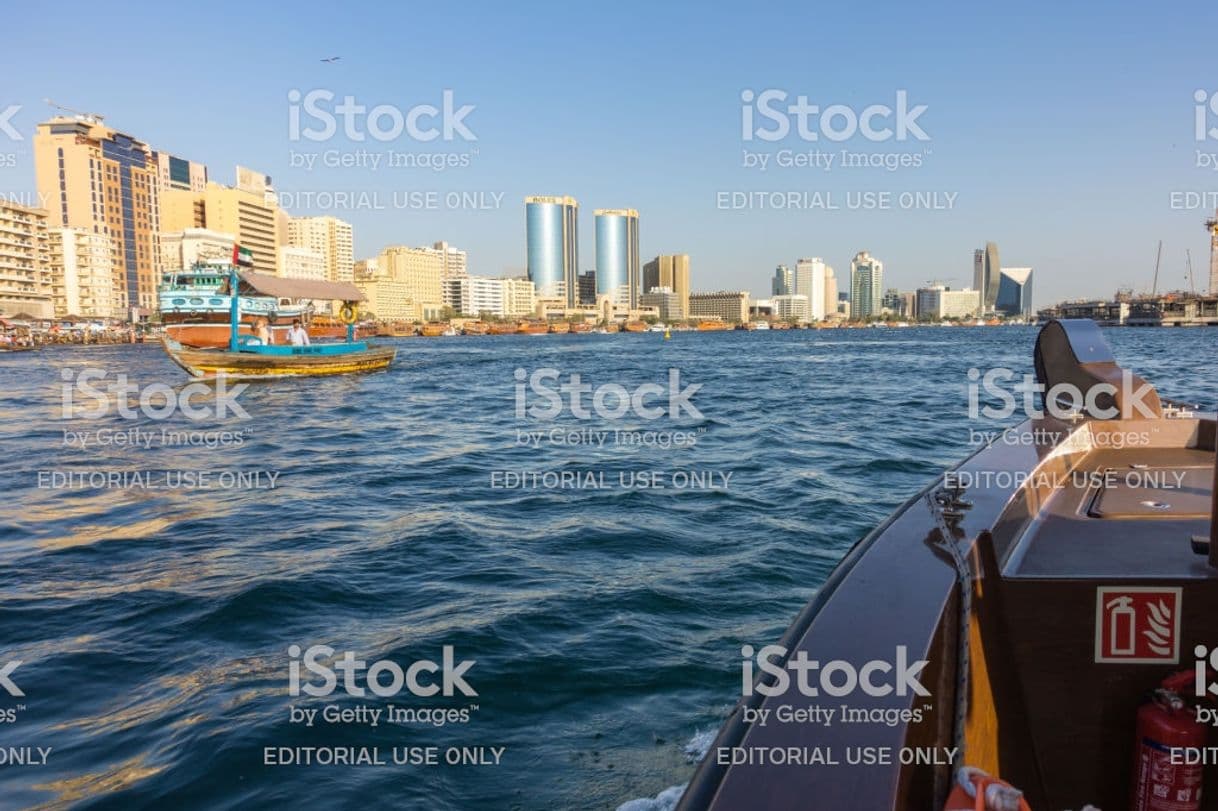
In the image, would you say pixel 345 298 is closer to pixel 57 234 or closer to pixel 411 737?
pixel 411 737

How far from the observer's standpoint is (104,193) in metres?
125

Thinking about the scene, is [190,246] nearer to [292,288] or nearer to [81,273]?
[81,273]

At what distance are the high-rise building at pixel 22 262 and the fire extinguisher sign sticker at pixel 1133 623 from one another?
108m

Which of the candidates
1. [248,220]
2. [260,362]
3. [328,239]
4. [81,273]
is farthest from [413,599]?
[328,239]

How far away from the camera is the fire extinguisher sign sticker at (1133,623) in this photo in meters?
2.30

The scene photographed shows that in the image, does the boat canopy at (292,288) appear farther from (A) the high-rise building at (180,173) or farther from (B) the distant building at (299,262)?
(A) the high-rise building at (180,173)

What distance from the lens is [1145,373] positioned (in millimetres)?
26594

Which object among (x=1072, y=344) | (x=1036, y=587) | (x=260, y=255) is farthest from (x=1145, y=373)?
(x=260, y=255)

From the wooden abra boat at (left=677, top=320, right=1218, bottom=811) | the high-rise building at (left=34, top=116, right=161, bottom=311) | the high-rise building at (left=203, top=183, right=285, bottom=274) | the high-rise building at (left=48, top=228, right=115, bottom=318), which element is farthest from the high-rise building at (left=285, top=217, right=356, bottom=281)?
the wooden abra boat at (left=677, top=320, right=1218, bottom=811)

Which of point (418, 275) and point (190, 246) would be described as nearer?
point (190, 246)

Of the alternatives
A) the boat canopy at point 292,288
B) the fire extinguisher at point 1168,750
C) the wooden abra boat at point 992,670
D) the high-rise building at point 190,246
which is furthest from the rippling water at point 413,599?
the high-rise building at point 190,246

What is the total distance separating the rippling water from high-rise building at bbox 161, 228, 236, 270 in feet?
400

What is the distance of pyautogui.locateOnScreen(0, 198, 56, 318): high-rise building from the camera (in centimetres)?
8850

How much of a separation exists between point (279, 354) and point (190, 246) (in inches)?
4180
